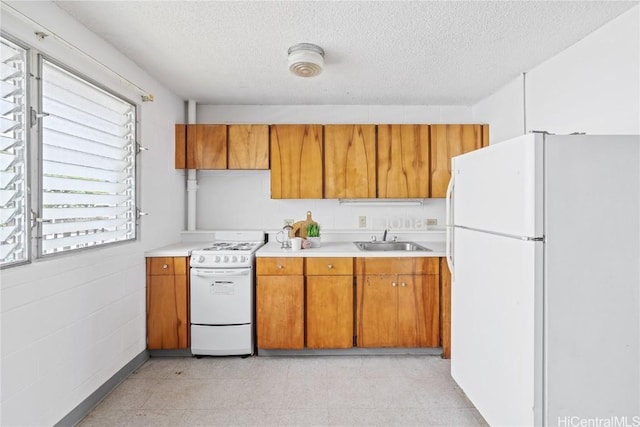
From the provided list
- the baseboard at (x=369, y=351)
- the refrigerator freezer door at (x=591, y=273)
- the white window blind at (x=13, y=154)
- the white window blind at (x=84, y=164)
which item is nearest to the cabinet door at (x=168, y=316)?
the white window blind at (x=84, y=164)

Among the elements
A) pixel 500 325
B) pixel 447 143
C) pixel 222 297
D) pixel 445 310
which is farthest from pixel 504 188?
pixel 222 297

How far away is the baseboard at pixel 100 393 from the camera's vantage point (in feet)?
6.69

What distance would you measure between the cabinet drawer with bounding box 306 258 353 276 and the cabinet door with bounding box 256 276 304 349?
5.7 inches

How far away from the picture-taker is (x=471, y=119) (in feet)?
12.6

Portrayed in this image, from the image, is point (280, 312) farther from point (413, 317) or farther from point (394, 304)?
point (413, 317)

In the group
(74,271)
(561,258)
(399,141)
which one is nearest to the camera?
(561,258)

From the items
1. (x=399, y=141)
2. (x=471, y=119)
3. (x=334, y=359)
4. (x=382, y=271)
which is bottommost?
(x=334, y=359)

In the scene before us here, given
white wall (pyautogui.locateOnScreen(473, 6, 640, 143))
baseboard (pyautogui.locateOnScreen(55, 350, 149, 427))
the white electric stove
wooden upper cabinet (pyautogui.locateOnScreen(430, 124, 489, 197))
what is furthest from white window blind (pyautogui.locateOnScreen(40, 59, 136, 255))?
white wall (pyautogui.locateOnScreen(473, 6, 640, 143))

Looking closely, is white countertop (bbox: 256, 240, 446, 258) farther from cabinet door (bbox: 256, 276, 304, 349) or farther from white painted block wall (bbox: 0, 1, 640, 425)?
white painted block wall (bbox: 0, 1, 640, 425)

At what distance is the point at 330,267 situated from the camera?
3033mm

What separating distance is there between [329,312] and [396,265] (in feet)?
2.28

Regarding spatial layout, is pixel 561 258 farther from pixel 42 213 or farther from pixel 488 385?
pixel 42 213

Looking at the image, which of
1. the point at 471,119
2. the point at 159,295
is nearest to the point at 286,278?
the point at 159,295

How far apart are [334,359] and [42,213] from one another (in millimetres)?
2312
